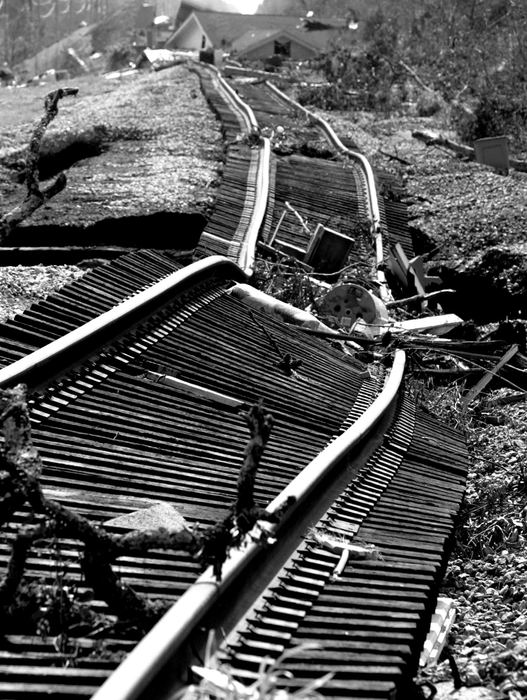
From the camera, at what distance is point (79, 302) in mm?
5355

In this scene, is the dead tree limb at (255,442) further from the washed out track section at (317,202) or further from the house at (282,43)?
the house at (282,43)

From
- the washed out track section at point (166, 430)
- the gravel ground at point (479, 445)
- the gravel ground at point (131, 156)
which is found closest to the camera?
the washed out track section at point (166, 430)

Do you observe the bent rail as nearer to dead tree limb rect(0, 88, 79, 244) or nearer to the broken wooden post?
the broken wooden post

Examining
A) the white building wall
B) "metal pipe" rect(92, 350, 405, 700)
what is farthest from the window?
"metal pipe" rect(92, 350, 405, 700)

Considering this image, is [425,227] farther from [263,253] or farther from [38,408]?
[38,408]

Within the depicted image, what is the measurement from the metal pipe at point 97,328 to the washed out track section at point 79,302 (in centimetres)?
12

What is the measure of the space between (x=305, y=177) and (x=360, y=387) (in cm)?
650

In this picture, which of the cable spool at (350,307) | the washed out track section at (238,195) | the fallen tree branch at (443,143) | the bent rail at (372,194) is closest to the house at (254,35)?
the fallen tree branch at (443,143)

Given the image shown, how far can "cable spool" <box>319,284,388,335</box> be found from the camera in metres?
7.70

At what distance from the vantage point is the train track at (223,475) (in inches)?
107

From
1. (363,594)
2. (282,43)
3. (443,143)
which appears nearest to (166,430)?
(363,594)


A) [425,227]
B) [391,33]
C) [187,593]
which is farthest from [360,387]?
[391,33]

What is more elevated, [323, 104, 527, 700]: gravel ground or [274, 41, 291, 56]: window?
[274, 41, 291, 56]: window

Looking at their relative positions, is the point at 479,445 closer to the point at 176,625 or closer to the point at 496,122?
the point at 176,625
